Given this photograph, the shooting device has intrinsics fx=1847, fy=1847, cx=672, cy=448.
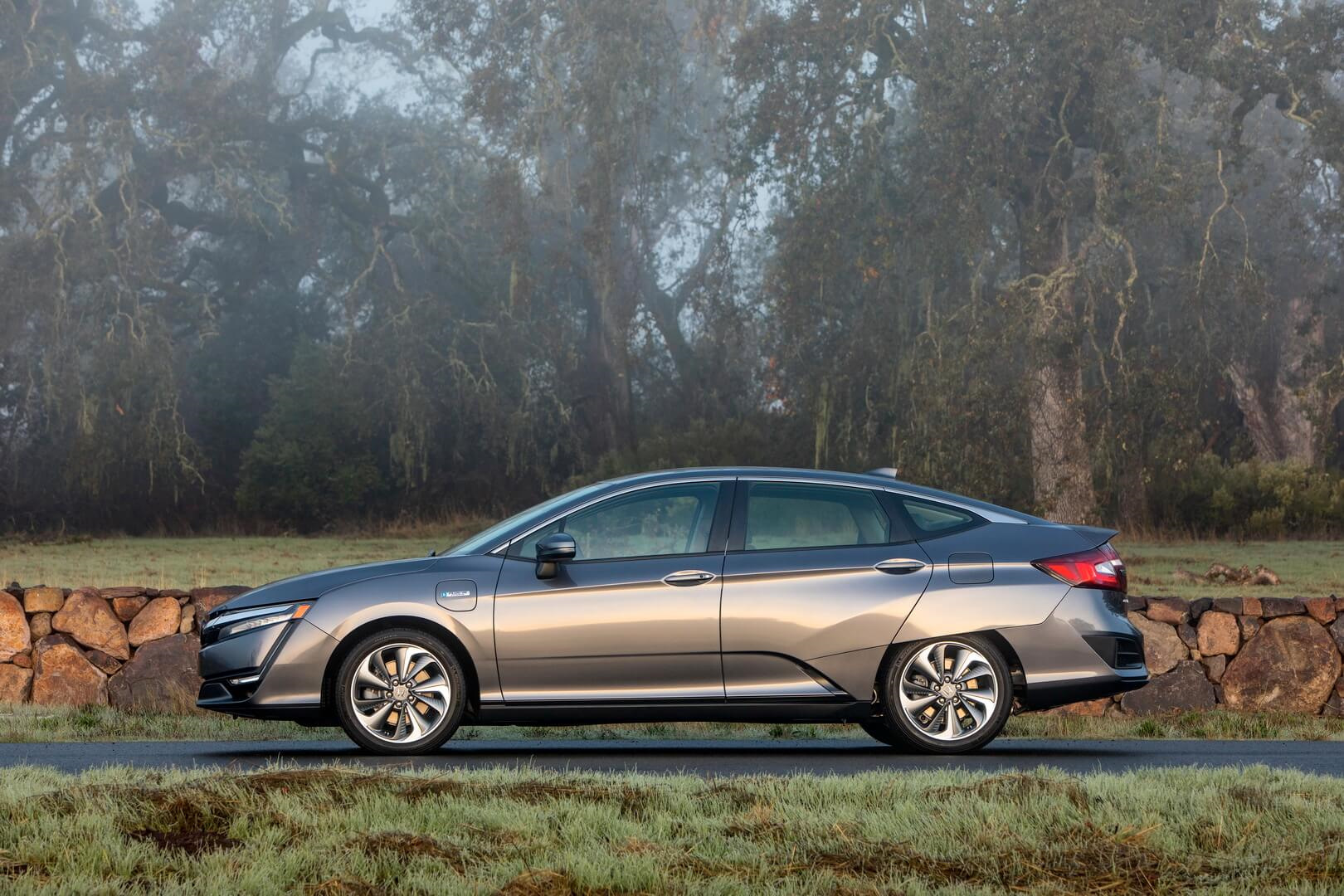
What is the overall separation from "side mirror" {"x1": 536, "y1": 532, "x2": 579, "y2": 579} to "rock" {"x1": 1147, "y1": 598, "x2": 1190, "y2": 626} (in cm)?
573

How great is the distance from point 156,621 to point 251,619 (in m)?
4.01

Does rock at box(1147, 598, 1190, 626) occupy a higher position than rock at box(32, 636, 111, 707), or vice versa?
rock at box(1147, 598, 1190, 626)

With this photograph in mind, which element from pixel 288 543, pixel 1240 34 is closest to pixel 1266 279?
pixel 1240 34

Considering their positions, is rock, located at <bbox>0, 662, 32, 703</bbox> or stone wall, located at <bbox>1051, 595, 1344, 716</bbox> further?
rock, located at <bbox>0, 662, 32, 703</bbox>

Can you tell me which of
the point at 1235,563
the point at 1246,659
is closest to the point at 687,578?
the point at 1246,659

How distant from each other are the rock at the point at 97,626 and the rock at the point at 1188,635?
25.9 ft

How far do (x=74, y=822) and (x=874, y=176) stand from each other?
85.3 feet

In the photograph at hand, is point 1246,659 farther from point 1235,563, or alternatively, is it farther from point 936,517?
point 1235,563

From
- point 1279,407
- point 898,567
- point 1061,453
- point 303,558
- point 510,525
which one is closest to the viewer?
point 898,567

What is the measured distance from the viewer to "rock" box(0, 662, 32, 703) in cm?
1401

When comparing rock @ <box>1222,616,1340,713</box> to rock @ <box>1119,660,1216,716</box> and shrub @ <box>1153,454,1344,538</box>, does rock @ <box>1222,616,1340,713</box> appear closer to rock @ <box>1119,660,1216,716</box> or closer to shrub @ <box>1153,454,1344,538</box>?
rock @ <box>1119,660,1216,716</box>

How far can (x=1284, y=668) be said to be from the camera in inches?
539

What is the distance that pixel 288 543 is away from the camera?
117 ft

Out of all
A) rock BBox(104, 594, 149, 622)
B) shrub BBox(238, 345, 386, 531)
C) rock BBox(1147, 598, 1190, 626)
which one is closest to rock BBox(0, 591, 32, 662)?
rock BBox(104, 594, 149, 622)
